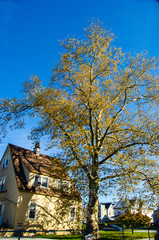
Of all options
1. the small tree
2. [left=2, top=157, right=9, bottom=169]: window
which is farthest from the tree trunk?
[left=2, top=157, right=9, bottom=169]: window

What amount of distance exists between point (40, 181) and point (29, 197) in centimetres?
260

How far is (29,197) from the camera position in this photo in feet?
67.7

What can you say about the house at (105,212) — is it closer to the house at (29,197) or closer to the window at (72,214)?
the window at (72,214)

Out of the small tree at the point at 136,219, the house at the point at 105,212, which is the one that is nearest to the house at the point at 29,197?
the small tree at the point at 136,219

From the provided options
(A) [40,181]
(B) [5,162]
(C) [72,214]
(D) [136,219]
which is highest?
(B) [5,162]

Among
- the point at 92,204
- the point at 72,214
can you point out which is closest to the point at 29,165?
the point at 72,214

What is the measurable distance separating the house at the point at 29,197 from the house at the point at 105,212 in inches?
1689

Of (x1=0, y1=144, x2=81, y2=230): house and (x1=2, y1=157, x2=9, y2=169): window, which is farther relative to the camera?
(x1=2, y1=157, x2=9, y2=169): window

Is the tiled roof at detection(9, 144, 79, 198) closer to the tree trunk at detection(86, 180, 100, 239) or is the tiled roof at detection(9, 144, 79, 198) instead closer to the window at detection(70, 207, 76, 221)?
the window at detection(70, 207, 76, 221)

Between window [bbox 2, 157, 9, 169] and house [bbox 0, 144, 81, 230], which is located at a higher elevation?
window [bbox 2, 157, 9, 169]

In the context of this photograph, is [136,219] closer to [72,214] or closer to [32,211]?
[72,214]

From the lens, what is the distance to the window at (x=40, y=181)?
72.9ft

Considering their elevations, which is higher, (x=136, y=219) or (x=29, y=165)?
(x=29, y=165)

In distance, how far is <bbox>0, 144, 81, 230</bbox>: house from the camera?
63.8 ft
